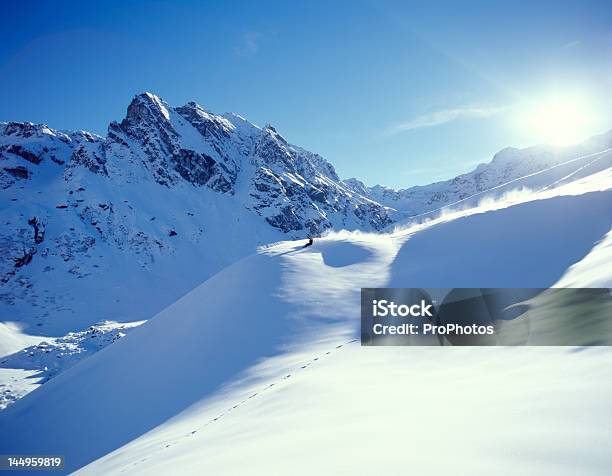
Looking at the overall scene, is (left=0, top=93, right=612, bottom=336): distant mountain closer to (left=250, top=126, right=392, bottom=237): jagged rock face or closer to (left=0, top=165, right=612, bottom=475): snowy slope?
(left=250, top=126, right=392, bottom=237): jagged rock face

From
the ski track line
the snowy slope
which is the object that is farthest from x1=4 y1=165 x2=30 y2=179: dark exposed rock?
the ski track line

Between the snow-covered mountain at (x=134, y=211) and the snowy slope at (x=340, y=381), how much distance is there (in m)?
51.7

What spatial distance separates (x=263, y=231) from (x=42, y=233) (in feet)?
162

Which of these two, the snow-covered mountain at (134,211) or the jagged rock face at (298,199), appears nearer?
the snow-covered mountain at (134,211)

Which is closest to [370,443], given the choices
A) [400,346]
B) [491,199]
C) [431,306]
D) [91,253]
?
[400,346]

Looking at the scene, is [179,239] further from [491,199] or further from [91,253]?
[491,199]

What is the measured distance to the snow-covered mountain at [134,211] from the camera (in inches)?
2640

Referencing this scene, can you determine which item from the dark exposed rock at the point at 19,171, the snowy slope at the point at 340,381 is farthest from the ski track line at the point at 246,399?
the dark exposed rock at the point at 19,171

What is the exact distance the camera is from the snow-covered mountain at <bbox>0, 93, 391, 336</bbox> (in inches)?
2640

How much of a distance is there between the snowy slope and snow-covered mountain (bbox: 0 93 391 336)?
51687mm

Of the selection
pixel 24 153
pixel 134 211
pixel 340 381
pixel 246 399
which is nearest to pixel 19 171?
pixel 24 153

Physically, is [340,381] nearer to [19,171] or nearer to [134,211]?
[134,211]

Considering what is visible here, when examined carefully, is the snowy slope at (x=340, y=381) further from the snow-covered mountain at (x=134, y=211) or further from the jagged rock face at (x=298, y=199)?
the jagged rock face at (x=298, y=199)

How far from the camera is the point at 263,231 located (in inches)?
4048
